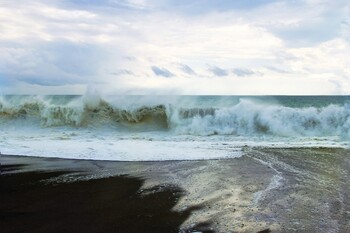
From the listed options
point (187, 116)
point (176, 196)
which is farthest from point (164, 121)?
point (176, 196)

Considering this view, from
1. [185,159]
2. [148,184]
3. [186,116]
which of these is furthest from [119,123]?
[148,184]

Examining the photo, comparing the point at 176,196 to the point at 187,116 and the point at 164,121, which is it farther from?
the point at 187,116

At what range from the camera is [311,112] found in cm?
2148

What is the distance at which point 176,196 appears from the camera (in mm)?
6836

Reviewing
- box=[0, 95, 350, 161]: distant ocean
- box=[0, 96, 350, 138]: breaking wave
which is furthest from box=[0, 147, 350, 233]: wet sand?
box=[0, 96, 350, 138]: breaking wave

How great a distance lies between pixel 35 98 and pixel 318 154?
18278mm

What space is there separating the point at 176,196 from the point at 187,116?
15.9 metres

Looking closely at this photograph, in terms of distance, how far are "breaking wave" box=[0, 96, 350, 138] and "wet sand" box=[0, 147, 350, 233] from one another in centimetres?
985

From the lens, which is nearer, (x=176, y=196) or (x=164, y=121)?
(x=176, y=196)

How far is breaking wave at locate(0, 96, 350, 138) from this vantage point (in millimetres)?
20484

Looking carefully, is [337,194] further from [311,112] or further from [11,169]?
[311,112]

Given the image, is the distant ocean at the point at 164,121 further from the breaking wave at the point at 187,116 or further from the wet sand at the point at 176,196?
the wet sand at the point at 176,196

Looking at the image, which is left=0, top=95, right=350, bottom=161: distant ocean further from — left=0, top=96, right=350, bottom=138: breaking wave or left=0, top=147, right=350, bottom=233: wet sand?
left=0, top=147, right=350, bottom=233: wet sand

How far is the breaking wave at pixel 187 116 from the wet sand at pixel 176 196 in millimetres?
9851
